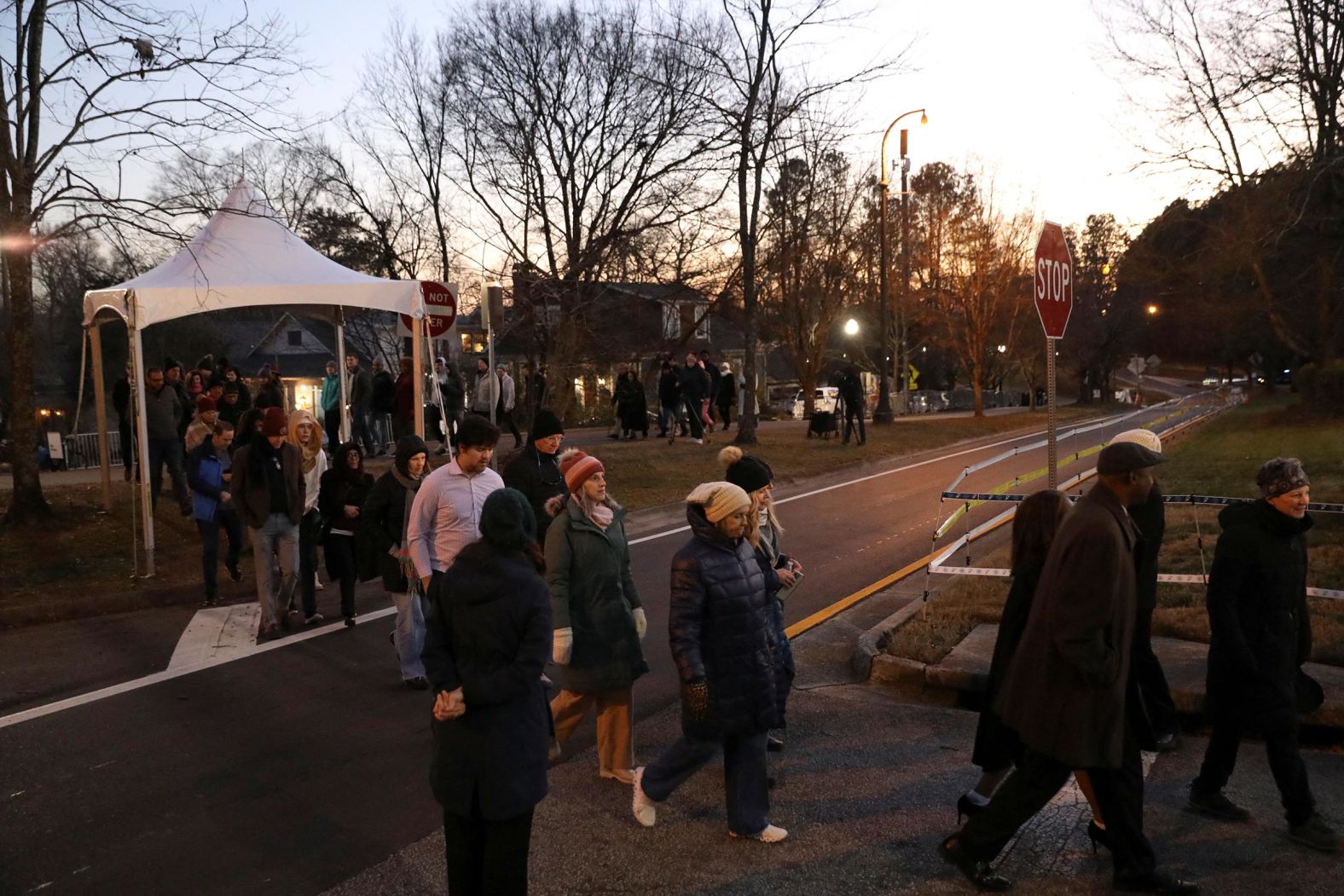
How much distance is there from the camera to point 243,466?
8031mm

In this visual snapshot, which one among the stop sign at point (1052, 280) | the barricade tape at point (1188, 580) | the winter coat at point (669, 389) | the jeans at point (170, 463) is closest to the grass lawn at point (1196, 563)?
the barricade tape at point (1188, 580)

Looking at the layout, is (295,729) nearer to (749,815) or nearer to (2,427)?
(749,815)

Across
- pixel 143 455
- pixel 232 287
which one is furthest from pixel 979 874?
pixel 232 287

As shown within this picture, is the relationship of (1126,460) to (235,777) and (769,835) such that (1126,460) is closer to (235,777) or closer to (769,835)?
(769,835)

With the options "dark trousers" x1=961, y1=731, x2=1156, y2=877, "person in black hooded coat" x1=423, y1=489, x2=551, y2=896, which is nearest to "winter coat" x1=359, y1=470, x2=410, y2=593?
"person in black hooded coat" x1=423, y1=489, x2=551, y2=896

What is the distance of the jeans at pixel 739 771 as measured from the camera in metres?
4.41

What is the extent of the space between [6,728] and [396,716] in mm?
2393

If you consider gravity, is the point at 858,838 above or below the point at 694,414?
below

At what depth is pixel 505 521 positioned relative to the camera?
3371mm

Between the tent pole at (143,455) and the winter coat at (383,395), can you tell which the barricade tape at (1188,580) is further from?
the winter coat at (383,395)

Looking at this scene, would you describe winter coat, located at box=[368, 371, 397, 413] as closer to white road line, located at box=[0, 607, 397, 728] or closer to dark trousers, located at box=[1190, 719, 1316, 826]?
white road line, located at box=[0, 607, 397, 728]

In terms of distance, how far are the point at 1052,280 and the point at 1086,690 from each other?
175 inches

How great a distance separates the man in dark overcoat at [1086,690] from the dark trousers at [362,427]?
53.3ft

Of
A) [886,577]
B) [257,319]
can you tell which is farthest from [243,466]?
[257,319]
